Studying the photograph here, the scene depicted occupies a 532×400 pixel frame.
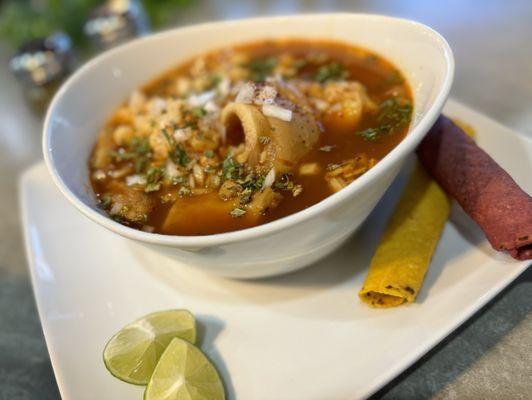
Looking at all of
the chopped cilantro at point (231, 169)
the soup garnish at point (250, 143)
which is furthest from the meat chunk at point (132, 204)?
the chopped cilantro at point (231, 169)

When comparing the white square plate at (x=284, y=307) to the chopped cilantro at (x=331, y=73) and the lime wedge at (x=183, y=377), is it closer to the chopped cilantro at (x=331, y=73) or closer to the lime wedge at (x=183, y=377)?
the lime wedge at (x=183, y=377)

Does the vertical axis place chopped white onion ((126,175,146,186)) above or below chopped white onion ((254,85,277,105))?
below

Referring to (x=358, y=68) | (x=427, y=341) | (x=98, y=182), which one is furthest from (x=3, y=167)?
(x=427, y=341)

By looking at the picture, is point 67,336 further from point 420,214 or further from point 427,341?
point 420,214

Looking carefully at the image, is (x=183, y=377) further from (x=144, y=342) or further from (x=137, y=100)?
(x=137, y=100)

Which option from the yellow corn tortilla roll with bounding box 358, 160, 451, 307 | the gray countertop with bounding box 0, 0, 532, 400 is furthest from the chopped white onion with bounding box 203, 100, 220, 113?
the gray countertop with bounding box 0, 0, 532, 400

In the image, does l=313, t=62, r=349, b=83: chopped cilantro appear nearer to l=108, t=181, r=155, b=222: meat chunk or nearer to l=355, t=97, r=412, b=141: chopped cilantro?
l=355, t=97, r=412, b=141: chopped cilantro
